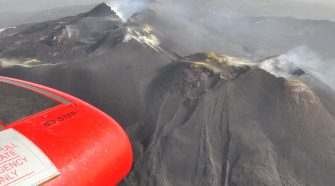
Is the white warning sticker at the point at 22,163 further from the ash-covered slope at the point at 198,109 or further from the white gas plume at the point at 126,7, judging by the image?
the white gas plume at the point at 126,7

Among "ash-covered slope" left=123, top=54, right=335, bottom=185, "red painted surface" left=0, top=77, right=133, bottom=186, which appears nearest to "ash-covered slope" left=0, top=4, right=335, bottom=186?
"ash-covered slope" left=123, top=54, right=335, bottom=185

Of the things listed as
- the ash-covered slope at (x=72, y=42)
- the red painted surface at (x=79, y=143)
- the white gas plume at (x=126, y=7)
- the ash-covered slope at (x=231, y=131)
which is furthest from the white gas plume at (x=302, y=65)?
the white gas plume at (x=126, y=7)

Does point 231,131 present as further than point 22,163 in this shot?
Yes

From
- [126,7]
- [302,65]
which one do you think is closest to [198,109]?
[302,65]

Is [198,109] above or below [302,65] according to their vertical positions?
above

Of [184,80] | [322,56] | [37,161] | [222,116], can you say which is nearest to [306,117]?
[222,116]

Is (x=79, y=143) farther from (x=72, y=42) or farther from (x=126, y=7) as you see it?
(x=126, y=7)
